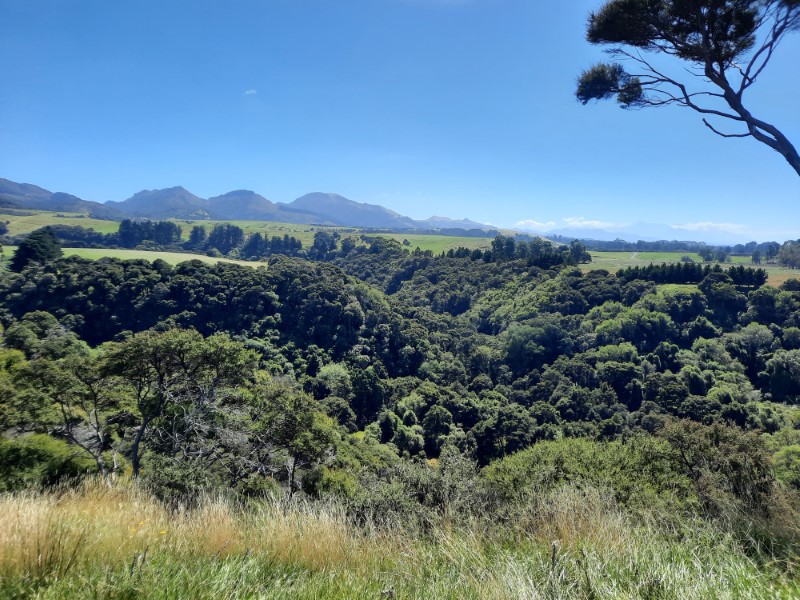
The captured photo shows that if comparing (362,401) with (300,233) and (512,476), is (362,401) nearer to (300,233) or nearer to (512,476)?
(512,476)

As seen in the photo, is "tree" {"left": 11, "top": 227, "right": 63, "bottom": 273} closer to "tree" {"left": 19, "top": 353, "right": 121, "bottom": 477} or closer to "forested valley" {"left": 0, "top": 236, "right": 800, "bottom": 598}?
"forested valley" {"left": 0, "top": 236, "right": 800, "bottom": 598}

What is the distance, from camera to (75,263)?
48531 mm

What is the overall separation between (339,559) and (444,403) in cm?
3908

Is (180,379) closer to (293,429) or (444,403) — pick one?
(293,429)

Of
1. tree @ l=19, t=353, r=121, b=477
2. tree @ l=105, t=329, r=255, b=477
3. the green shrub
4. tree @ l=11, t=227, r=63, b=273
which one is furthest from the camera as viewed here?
tree @ l=11, t=227, r=63, b=273

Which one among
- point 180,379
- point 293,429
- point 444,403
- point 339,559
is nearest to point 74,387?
point 180,379

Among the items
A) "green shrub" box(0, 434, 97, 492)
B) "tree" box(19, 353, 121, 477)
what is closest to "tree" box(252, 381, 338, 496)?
"tree" box(19, 353, 121, 477)

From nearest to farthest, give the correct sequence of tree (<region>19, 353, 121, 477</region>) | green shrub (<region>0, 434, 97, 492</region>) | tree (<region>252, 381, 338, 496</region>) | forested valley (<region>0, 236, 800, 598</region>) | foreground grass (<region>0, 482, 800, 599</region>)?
1. foreground grass (<region>0, 482, 800, 599</region>)
2. forested valley (<region>0, 236, 800, 598</region>)
3. green shrub (<region>0, 434, 97, 492</region>)
4. tree (<region>19, 353, 121, 477</region>)
5. tree (<region>252, 381, 338, 496</region>)

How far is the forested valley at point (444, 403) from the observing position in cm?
338

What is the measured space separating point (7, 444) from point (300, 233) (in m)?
141

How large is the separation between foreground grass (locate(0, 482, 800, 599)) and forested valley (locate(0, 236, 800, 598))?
3cm

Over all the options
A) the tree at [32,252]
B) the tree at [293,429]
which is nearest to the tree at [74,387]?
the tree at [293,429]

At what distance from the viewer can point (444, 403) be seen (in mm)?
40531

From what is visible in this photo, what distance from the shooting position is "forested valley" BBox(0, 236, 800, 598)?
3.38 meters
